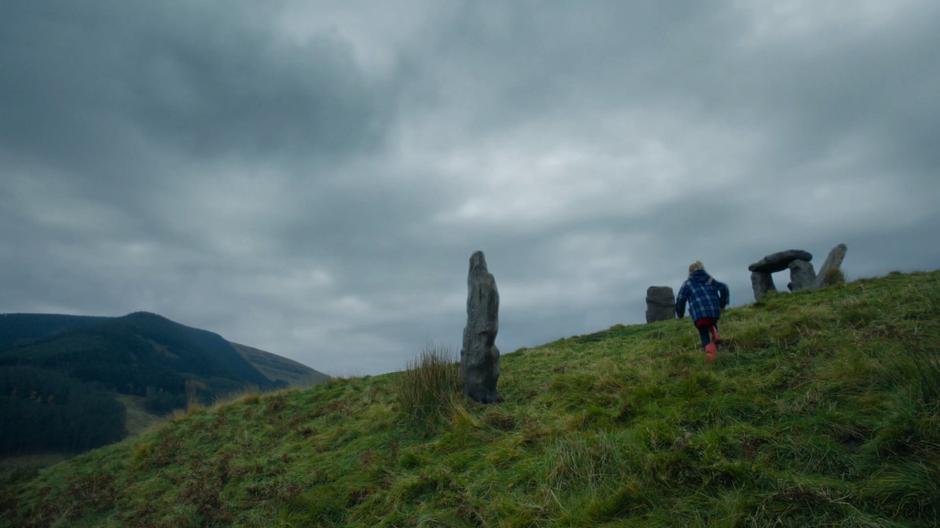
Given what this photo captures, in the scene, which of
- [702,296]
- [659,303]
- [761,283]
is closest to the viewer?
[702,296]

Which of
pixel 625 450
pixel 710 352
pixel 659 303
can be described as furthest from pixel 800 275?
pixel 625 450

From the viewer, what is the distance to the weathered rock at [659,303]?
64.3 feet

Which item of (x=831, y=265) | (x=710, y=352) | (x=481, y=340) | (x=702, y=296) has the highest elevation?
(x=831, y=265)

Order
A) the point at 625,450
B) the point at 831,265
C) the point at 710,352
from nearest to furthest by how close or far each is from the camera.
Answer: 1. the point at 625,450
2. the point at 710,352
3. the point at 831,265

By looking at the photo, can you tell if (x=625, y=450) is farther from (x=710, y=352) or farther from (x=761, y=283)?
(x=761, y=283)

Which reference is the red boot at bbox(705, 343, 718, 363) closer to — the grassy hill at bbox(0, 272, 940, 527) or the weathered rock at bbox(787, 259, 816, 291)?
the grassy hill at bbox(0, 272, 940, 527)

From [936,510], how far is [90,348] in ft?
621

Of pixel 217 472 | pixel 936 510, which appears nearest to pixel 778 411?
pixel 936 510

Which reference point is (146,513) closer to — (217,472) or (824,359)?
(217,472)

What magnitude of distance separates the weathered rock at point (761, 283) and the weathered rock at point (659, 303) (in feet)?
13.4

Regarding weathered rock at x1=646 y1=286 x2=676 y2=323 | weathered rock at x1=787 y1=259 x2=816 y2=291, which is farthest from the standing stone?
weathered rock at x1=787 y1=259 x2=816 y2=291

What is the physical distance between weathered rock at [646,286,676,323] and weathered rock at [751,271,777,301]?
161 inches

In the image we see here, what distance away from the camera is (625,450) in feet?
18.4

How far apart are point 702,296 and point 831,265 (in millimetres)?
13456
